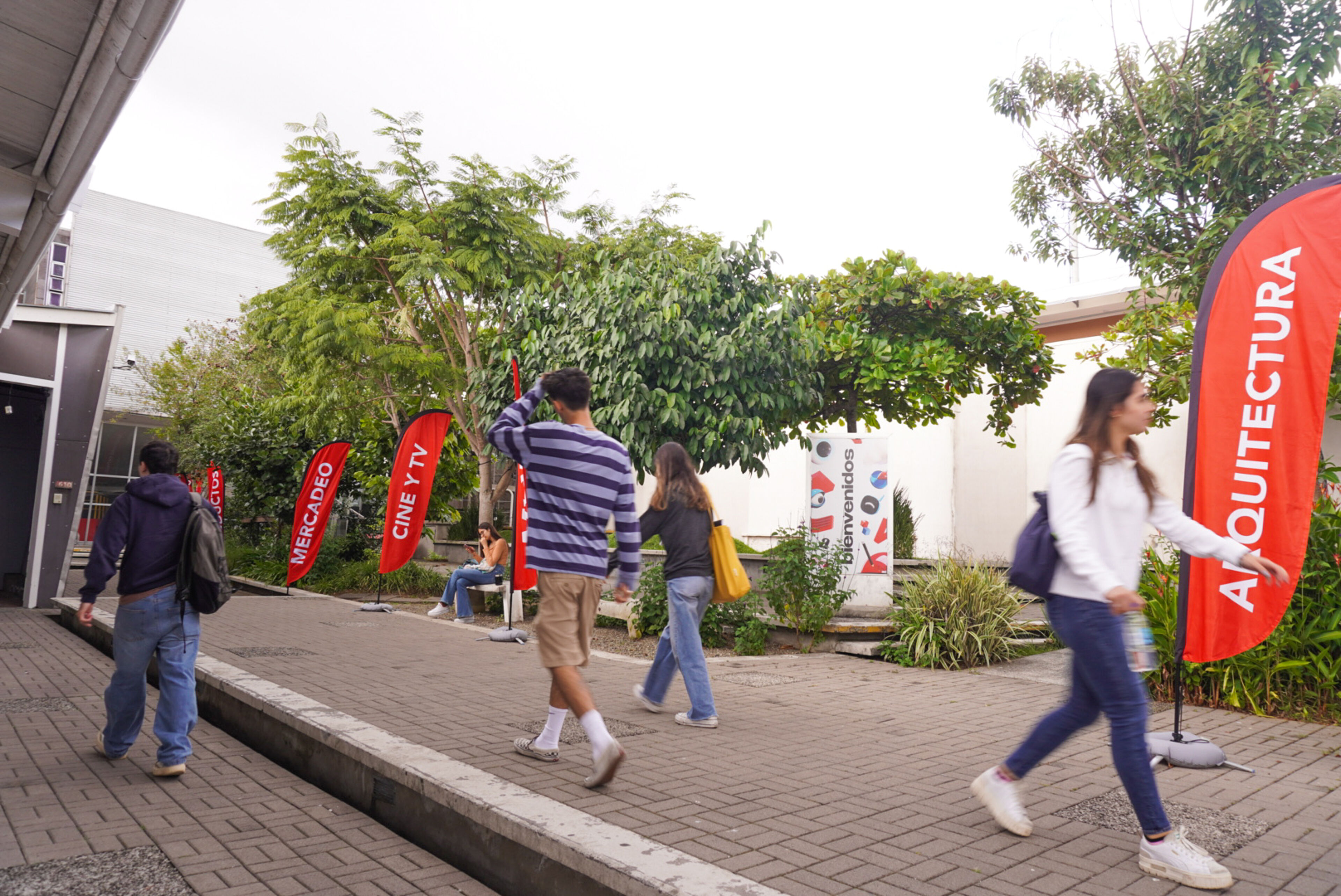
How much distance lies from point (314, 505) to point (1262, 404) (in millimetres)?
13676

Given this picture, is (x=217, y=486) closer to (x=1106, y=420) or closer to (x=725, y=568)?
(x=725, y=568)

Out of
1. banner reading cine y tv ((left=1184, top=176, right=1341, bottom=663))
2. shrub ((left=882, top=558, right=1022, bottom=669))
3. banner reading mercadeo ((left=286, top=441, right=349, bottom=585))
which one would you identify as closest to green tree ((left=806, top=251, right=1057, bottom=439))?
shrub ((left=882, top=558, right=1022, bottom=669))

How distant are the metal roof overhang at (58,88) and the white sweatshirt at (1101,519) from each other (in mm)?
4327

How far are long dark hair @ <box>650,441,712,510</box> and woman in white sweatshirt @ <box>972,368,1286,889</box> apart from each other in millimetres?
2657

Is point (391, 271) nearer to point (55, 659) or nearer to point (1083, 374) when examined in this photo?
point (55, 659)

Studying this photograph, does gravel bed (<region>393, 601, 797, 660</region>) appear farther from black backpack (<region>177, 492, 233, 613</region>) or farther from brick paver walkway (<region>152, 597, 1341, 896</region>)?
black backpack (<region>177, 492, 233, 613</region>)

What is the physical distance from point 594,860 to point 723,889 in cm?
48

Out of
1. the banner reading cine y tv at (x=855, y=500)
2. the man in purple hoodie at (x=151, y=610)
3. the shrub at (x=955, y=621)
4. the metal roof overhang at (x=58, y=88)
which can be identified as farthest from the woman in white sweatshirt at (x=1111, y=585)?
the banner reading cine y tv at (x=855, y=500)

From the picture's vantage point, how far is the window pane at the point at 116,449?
34.3m

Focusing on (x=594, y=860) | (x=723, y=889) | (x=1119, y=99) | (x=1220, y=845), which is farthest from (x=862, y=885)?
(x=1119, y=99)

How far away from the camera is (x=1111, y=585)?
3.22 metres

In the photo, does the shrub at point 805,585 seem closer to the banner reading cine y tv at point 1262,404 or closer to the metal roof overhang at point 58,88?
the banner reading cine y tv at point 1262,404

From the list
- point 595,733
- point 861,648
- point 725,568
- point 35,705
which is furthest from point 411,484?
point 595,733

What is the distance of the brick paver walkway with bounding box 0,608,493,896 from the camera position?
142 inches
